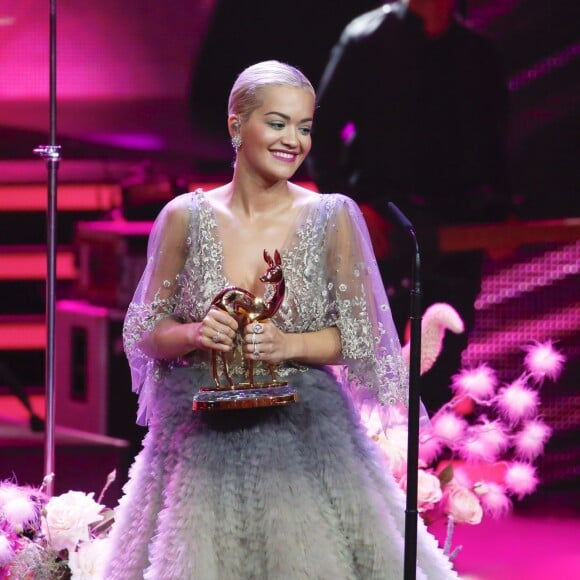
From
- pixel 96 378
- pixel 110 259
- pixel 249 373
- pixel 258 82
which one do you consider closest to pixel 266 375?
pixel 249 373

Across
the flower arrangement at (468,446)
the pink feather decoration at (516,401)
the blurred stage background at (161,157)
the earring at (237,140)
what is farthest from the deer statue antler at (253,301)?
the blurred stage background at (161,157)

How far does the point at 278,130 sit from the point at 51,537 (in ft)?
3.82

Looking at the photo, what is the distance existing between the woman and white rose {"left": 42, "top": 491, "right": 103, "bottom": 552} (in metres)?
0.39

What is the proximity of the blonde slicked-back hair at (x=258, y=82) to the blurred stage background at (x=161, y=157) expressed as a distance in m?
1.82

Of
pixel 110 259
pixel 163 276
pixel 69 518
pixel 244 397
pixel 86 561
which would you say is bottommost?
pixel 86 561

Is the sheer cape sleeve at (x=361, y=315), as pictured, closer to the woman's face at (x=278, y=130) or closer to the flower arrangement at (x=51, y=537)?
the woman's face at (x=278, y=130)

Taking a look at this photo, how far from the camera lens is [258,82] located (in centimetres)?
248

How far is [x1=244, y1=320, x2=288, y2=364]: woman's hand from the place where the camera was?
7.54 feet

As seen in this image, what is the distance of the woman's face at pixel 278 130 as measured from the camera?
2475 millimetres

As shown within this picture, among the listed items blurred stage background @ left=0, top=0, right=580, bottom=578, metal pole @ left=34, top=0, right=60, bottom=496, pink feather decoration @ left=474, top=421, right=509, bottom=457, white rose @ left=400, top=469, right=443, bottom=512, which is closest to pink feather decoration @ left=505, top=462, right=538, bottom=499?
pink feather decoration @ left=474, top=421, right=509, bottom=457

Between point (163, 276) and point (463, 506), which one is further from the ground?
point (163, 276)

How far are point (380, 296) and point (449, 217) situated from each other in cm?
188

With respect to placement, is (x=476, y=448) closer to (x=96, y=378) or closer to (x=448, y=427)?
(x=448, y=427)

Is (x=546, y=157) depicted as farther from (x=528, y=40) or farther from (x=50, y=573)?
(x=50, y=573)
